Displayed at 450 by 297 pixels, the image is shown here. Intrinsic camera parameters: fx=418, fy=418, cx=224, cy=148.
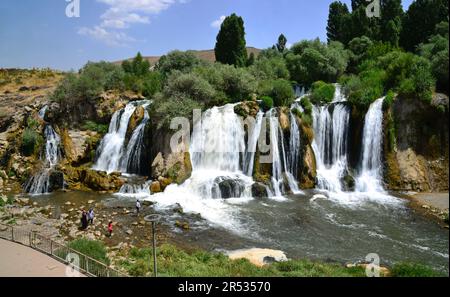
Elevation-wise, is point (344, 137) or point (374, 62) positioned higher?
point (374, 62)

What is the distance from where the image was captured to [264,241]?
20.6 meters

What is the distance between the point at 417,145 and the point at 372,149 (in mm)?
3031

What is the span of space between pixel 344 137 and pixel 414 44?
19.7 metres

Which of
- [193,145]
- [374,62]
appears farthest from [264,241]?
[374,62]

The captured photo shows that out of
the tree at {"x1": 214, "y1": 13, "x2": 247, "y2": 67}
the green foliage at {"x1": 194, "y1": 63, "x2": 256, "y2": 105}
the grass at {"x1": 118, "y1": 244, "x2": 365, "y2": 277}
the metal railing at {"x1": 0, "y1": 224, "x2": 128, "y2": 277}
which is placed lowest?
the grass at {"x1": 118, "y1": 244, "x2": 365, "y2": 277}

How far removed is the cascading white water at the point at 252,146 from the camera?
30503 mm

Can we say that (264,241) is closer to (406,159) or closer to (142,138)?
(406,159)

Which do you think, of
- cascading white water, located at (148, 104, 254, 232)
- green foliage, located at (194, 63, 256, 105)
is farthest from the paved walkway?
green foliage, located at (194, 63, 256, 105)

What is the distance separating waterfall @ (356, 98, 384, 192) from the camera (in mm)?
29453

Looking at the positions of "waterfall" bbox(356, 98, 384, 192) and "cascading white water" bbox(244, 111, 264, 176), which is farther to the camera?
"cascading white water" bbox(244, 111, 264, 176)

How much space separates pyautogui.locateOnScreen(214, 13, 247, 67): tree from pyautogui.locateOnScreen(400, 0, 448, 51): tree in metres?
17.6

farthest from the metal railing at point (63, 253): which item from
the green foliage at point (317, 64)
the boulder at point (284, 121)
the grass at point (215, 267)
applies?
the green foliage at point (317, 64)

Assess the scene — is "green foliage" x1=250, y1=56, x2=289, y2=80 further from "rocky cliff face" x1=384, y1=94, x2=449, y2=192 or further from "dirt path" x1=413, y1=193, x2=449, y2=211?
"dirt path" x1=413, y1=193, x2=449, y2=211

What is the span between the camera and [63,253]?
16062mm
